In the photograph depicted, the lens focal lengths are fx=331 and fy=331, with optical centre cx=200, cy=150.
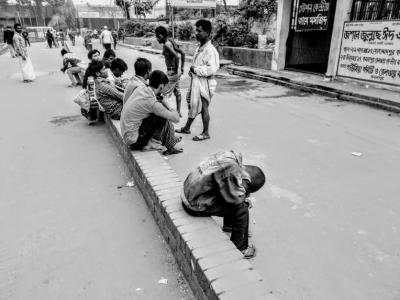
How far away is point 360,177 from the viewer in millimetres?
3869

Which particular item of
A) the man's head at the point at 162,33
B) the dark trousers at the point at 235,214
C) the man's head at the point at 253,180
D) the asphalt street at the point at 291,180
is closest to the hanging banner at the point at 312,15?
the asphalt street at the point at 291,180

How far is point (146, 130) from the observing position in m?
3.90

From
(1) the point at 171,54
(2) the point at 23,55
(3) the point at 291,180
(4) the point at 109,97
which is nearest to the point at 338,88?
(1) the point at 171,54

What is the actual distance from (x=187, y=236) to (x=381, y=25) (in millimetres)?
7963

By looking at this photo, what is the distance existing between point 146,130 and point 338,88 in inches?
238

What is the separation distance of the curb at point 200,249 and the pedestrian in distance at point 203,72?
75.7 inches

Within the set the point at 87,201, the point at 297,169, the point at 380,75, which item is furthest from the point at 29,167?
the point at 380,75

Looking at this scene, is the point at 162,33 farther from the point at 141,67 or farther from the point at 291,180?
the point at 291,180

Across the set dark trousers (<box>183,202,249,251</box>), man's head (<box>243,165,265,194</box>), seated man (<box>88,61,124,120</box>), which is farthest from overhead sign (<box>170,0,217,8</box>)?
dark trousers (<box>183,202,249,251</box>)

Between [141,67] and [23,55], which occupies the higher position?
[141,67]

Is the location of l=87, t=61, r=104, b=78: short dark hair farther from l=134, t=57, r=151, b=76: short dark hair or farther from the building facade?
the building facade

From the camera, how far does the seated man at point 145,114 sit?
3748 millimetres

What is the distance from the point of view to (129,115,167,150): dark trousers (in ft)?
12.8

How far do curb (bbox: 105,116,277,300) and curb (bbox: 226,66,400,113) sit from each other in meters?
5.62
